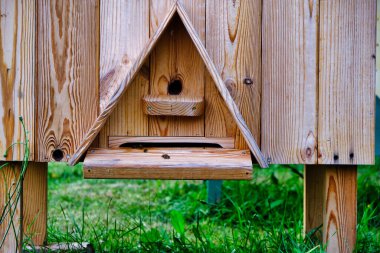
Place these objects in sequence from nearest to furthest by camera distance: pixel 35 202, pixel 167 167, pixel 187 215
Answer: pixel 167 167 → pixel 35 202 → pixel 187 215

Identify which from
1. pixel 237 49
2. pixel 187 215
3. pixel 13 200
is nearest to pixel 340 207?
pixel 237 49

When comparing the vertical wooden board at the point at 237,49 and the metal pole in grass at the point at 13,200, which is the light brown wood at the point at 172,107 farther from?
the metal pole in grass at the point at 13,200

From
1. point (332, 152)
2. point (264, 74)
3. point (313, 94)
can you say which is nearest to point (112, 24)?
point (264, 74)

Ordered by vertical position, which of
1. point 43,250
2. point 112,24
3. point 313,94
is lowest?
point 43,250

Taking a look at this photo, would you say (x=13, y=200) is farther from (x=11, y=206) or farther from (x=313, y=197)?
(x=313, y=197)

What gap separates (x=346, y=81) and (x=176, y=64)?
66cm

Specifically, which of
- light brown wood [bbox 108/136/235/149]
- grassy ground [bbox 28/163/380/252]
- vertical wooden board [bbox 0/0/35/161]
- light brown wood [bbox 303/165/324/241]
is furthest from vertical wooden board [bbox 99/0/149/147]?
light brown wood [bbox 303/165/324/241]

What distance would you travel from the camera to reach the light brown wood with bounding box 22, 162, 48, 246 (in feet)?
9.76

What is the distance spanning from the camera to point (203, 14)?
8.20 ft

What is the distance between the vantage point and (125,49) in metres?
2.48

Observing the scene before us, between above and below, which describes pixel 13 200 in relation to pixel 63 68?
below

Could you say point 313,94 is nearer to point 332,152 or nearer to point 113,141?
point 332,152

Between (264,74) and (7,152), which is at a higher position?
(264,74)

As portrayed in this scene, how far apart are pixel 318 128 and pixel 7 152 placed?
1.19 metres
